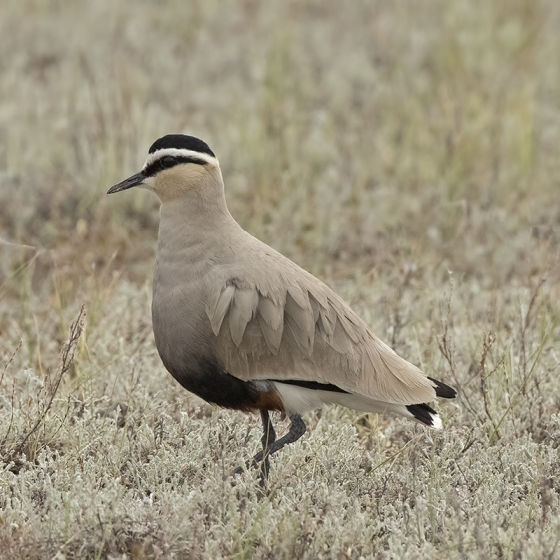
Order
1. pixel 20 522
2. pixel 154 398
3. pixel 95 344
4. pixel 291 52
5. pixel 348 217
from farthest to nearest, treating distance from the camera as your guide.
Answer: pixel 291 52 < pixel 348 217 < pixel 95 344 < pixel 154 398 < pixel 20 522

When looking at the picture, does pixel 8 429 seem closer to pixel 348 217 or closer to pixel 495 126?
pixel 348 217

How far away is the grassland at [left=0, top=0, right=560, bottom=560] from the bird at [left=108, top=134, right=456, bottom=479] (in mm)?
255

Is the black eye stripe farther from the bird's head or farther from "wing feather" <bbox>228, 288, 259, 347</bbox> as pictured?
"wing feather" <bbox>228, 288, 259, 347</bbox>

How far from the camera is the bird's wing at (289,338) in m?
4.18

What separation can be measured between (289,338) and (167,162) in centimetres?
96

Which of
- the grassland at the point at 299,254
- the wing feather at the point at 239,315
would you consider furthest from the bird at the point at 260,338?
the grassland at the point at 299,254

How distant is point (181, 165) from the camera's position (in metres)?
4.52

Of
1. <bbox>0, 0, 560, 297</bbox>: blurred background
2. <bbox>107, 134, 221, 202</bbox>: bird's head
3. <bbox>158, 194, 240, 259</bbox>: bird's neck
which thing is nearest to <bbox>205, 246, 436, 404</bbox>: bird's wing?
<bbox>158, 194, 240, 259</bbox>: bird's neck

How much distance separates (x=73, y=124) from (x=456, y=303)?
396 cm

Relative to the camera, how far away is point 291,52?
10.6m

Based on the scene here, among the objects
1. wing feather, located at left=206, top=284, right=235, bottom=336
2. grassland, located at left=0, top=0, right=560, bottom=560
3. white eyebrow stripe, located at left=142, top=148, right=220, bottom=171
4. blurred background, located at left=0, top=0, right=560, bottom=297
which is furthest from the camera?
blurred background, located at left=0, top=0, right=560, bottom=297

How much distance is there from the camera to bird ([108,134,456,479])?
4.18m

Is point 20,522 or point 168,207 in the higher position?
point 168,207

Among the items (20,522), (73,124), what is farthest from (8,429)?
(73,124)
